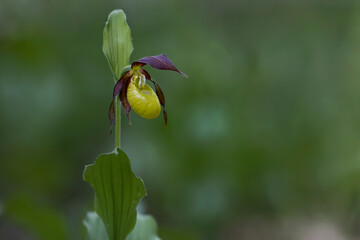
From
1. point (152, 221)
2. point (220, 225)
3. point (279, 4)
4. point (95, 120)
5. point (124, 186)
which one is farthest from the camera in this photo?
point (279, 4)

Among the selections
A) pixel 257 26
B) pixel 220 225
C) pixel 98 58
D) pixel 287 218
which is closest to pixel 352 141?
pixel 287 218

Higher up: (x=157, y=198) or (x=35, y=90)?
(x=35, y=90)

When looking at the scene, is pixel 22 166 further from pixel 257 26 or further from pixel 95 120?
pixel 257 26

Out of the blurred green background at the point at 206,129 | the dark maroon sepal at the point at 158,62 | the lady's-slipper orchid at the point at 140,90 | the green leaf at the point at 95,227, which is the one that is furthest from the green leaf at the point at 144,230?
the blurred green background at the point at 206,129

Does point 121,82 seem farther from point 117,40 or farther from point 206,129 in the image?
point 206,129

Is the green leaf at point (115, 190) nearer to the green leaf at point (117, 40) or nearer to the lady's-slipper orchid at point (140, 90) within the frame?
the lady's-slipper orchid at point (140, 90)

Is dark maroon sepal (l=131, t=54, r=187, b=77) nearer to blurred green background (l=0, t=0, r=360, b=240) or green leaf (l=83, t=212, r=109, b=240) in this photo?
green leaf (l=83, t=212, r=109, b=240)

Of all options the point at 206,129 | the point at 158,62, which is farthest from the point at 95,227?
the point at 206,129

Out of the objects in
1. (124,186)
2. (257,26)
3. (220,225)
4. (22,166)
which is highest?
(257,26)
